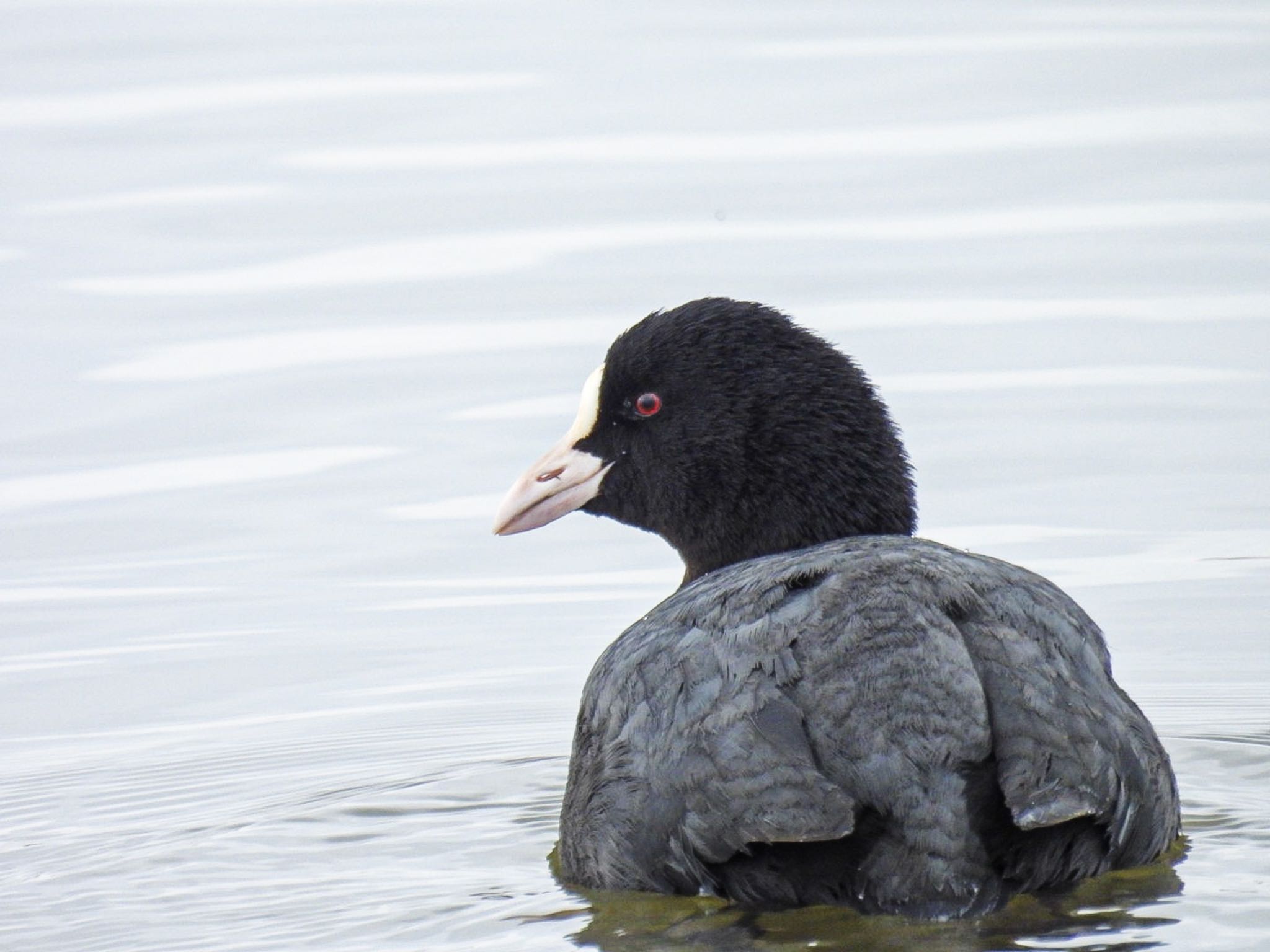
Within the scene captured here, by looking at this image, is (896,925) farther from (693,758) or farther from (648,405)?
(648,405)

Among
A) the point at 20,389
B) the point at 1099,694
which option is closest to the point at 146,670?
the point at 20,389

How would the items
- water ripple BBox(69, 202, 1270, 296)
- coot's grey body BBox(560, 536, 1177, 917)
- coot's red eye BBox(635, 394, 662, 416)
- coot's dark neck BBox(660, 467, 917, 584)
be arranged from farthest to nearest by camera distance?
water ripple BBox(69, 202, 1270, 296), coot's red eye BBox(635, 394, 662, 416), coot's dark neck BBox(660, 467, 917, 584), coot's grey body BBox(560, 536, 1177, 917)

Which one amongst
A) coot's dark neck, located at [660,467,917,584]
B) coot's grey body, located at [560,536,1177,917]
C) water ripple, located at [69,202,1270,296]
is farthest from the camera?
water ripple, located at [69,202,1270,296]

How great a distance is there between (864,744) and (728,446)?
197 centimetres

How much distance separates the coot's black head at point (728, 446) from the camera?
21.8ft

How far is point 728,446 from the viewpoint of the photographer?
681cm

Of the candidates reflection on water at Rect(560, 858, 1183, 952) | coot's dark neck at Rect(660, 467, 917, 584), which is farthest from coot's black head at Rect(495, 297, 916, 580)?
reflection on water at Rect(560, 858, 1183, 952)

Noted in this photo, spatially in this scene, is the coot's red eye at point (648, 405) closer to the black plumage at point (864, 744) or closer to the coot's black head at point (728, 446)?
the coot's black head at point (728, 446)

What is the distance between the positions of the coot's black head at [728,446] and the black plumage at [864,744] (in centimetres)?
62

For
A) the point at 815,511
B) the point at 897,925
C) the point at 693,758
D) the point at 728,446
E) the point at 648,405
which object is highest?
the point at 648,405

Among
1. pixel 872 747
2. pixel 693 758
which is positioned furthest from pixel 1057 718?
pixel 693 758

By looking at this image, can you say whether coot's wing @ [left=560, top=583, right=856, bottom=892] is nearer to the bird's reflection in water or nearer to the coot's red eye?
the bird's reflection in water

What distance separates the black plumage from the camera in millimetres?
4902

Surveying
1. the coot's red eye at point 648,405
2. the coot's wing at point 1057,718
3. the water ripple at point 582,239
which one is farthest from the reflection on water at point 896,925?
the water ripple at point 582,239
